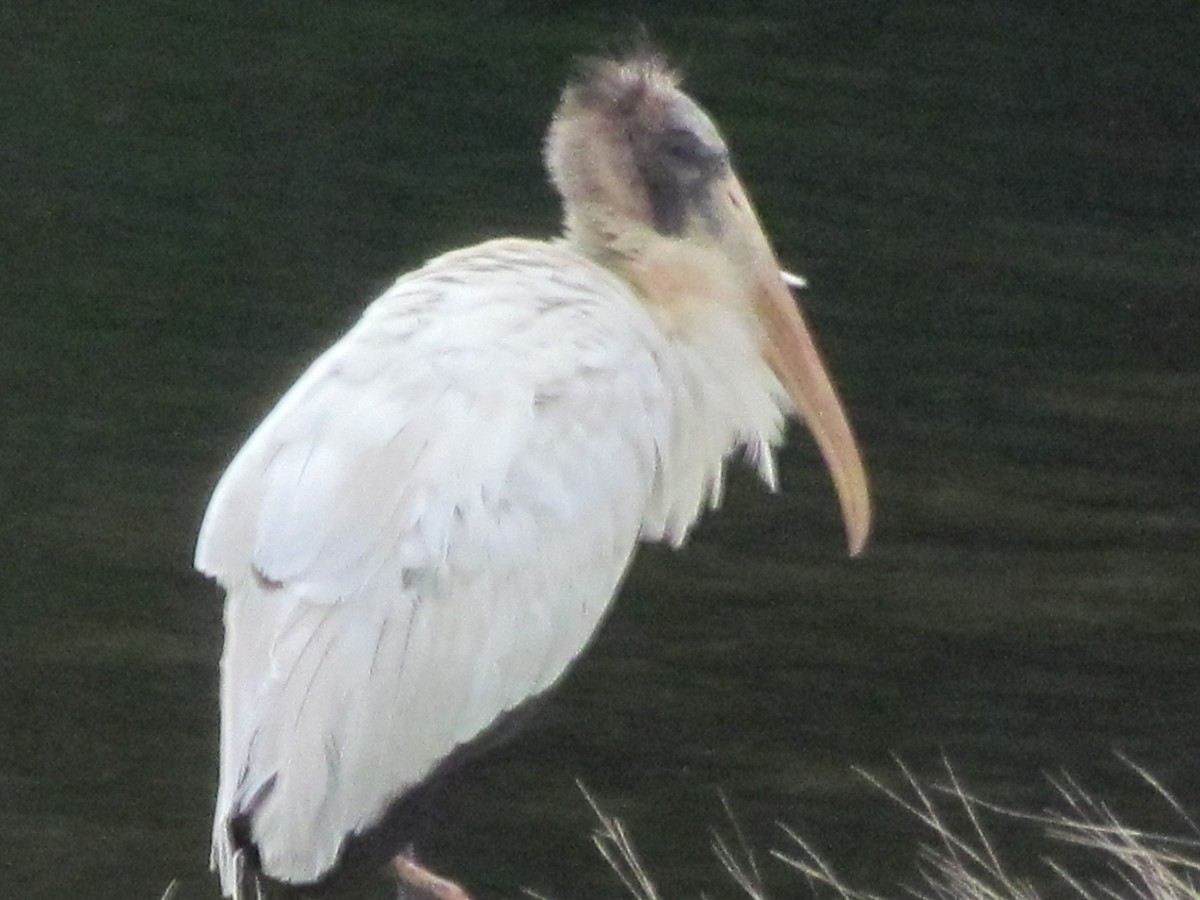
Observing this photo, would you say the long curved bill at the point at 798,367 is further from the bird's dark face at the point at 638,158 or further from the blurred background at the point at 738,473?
the blurred background at the point at 738,473

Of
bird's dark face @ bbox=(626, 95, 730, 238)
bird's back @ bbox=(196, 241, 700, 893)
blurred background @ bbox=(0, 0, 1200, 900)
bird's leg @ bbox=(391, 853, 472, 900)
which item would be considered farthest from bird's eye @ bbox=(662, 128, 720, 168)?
bird's leg @ bbox=(391, 853, 472, 900)

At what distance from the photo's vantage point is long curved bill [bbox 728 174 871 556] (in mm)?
6082

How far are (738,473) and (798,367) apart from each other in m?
4.67

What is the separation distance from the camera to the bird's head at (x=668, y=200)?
603 cm

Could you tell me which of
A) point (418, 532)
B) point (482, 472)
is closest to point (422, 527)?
point (418, 532)

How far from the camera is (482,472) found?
16.6 feet

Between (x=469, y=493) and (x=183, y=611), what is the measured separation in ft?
14.1

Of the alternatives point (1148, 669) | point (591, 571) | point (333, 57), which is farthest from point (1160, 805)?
point (333, 57)

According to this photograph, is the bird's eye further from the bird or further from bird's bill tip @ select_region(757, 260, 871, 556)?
bird's bill tip @ select_region(757, 260, 871, 556)

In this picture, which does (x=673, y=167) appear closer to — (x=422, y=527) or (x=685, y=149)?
(x=685, y=149)

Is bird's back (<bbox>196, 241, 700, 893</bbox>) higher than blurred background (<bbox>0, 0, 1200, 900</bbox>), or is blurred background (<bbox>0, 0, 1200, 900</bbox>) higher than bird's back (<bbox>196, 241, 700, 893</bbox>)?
bird's back (<bbox>196, 241, 700, 893</bbox>)

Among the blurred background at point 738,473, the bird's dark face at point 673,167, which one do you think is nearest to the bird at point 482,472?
the bird's dark face at point 673,167

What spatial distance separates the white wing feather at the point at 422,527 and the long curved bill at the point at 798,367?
42 centimetres

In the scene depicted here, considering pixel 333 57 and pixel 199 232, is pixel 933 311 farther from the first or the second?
pixel 333 57
